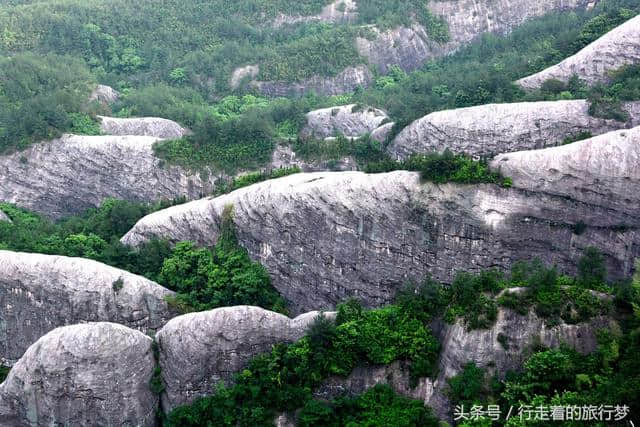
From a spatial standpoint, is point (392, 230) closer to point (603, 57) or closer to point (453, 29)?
point (603, 57)

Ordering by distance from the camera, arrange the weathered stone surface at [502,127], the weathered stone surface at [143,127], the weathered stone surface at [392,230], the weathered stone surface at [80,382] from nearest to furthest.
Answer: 1. the weathered stone surface at [80,382]
2. the weathered stone surface at [392,230]
3. the weathered stone surface at [502,127]
4. the weathered stone surface at [143,127]

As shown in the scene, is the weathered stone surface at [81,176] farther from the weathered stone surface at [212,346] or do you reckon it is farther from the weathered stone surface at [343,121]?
the weathered stone surface at [212,346]

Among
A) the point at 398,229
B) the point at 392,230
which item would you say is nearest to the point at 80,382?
the point at 392,230

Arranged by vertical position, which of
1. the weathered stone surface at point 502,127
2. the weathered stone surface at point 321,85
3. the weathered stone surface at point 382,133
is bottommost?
the weathered stone surface at point 321,85

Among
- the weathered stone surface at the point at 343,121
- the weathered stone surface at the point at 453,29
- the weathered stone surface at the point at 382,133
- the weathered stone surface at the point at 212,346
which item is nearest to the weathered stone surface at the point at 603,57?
the weathered stone surface at the point at 382,133

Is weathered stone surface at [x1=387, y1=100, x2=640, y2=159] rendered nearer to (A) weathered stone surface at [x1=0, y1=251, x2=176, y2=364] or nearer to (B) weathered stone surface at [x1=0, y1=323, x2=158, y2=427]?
(A) weathered stone surface at [x1=0, y1=251, x2=176, y2=364]

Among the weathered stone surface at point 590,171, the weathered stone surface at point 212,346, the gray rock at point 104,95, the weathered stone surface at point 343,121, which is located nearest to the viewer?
the weathered stone surface at point 212,346

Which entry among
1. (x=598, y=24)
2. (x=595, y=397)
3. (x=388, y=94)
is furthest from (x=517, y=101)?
(x=595, y=397)
